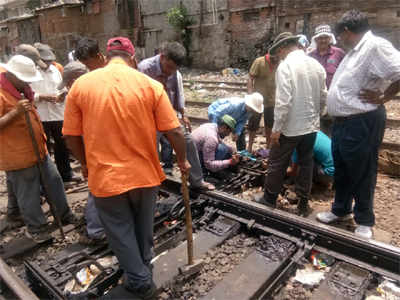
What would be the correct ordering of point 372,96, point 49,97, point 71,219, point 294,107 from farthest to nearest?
point 49,97 → point 71,219 → point 294,107 → point 372,96

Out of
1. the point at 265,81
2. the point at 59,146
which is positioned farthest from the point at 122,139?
the point at 265,81

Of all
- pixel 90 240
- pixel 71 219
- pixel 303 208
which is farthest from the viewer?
pixel 303 208

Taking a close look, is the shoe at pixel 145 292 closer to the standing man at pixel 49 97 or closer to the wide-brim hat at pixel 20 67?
the wide-brim hat at pixel 20 67

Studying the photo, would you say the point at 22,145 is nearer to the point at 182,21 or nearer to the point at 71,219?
the point at 71,219

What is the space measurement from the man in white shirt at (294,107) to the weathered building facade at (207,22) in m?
13.0

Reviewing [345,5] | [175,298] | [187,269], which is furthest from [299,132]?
[345,5]

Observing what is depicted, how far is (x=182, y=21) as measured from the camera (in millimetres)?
20656

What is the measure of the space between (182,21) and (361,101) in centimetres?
1943

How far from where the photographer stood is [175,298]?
266cm

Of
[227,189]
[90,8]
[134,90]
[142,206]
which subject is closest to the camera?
[134,90]

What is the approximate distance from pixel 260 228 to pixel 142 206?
145cm

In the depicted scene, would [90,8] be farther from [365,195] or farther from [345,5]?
[365,195]

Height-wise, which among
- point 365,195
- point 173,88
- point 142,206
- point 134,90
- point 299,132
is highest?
point 134,90

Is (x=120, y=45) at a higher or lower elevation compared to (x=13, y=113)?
higher
